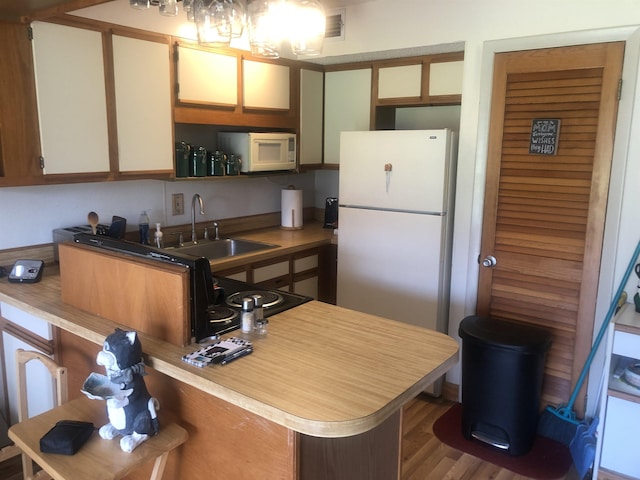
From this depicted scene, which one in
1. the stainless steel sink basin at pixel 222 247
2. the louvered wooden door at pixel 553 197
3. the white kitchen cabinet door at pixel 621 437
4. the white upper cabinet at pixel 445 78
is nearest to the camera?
the white kitchen cabinet door at pixel 621 437

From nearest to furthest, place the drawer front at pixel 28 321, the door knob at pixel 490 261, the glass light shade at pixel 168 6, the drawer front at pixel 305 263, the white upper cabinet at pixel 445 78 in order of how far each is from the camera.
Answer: the glass light shade at pixel 168 6, the drawer front at pixel 28 321, the door knob at pixel 490 261, the white upper cabinet at pixel 445 78, the drawer front at pixel 305 263

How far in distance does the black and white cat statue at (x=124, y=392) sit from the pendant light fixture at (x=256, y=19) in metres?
1.07

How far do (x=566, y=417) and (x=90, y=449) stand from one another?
2.36 meters

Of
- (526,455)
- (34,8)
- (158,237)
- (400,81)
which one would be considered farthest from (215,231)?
(526,455)

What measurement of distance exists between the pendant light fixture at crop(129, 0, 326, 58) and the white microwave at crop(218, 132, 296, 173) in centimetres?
146

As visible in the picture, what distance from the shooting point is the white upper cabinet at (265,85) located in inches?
129

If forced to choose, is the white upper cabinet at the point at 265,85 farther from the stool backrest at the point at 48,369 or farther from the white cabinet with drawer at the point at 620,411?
the white cabinet with drawer at the point at 620,411

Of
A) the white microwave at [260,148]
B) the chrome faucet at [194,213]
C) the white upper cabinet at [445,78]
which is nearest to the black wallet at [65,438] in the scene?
the chrome faucet at [194,213]

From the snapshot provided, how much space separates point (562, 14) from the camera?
2.56 m

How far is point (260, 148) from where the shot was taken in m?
3.41

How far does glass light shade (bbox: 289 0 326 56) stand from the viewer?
1812 millimetres

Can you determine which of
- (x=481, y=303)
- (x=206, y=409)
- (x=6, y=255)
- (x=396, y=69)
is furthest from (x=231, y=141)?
(x=206, y=409)

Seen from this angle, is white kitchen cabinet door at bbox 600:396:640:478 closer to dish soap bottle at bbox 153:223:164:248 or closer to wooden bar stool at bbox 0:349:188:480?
wooden bar stool at bbox 0:349:188:480

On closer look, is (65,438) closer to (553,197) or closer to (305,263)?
(305,263)
